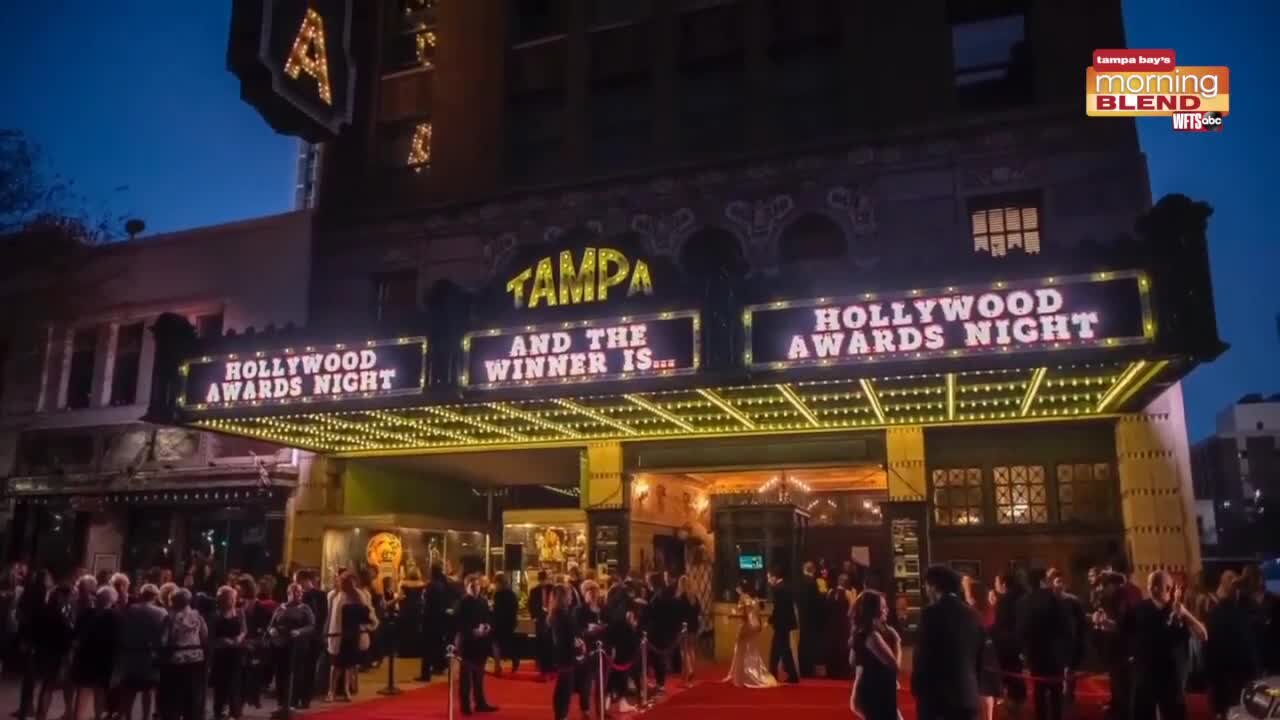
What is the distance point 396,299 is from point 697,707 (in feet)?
46.1

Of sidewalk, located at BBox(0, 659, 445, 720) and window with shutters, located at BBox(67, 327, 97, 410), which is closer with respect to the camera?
sidewalk, located at BBox(0, 659, 445, 720)

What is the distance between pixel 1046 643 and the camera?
11281 millimetres

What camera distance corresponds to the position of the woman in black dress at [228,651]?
1359cm

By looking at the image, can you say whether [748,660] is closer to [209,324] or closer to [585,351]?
[585,351]

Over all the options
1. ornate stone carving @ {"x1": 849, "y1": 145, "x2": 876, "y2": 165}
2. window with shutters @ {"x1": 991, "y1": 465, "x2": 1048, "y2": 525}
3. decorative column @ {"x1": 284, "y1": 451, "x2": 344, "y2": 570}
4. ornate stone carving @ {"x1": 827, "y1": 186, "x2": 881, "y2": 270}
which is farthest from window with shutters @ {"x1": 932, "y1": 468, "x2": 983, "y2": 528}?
decorative column @ {"x1": 284, "y1": 451, "x2": 344, "y2": 570}

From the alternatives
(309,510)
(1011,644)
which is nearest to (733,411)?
(1011,644)

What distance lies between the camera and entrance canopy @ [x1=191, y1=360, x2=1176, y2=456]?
1540 cm

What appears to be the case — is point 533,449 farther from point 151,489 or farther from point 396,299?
point 151,489

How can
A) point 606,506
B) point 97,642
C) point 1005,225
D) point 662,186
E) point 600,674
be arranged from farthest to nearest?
point 662,186 → point 606,506 → point 1005,225 → point 600,674 → point 97,642

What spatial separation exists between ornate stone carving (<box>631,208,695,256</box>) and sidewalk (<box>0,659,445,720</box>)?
10.4 meters

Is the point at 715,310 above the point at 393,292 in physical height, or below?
below

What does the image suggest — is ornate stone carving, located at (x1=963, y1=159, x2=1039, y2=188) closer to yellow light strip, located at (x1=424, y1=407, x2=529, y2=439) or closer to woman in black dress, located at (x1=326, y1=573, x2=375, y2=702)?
yellow light strip, located at (x1=424, y1=407, x2=529, y2=439)

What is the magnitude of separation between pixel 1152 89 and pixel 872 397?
929cm

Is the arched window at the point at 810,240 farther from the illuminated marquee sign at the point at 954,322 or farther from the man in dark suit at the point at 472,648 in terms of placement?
the man in dark suit at the point at 472,648
